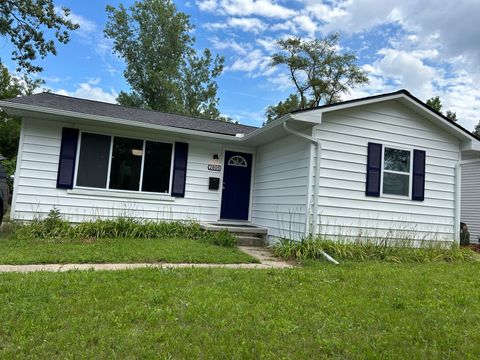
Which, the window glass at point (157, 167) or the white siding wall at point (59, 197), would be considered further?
the window glass at point (157, 167)

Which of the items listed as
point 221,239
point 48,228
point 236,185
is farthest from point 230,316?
point 236,185

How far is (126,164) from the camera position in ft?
29.1

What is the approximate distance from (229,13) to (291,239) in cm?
1452

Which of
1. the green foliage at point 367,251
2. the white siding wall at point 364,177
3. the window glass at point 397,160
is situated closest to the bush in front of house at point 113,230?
the green foliage at point 367,251

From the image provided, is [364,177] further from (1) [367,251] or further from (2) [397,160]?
(1) [367,251]

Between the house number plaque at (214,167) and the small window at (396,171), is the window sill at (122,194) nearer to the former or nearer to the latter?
the house number plaque at (214,167)

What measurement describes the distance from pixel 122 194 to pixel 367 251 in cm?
587

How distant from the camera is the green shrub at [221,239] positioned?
754cm

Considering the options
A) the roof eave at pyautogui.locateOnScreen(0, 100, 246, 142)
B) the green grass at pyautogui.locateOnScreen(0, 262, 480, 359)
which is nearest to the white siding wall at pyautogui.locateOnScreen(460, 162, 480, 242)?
the green grass at pyautogui.locateOnScreen(0, 262, 480, 359)

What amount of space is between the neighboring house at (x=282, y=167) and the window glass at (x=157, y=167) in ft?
0.09

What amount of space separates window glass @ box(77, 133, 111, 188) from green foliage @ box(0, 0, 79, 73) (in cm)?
1131

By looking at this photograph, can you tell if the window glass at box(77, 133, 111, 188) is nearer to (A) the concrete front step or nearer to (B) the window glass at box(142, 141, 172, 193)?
(B) the window glass at box(142, 141, 172, 193)

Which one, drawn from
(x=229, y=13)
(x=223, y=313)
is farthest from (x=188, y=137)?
(x=229, y=13)

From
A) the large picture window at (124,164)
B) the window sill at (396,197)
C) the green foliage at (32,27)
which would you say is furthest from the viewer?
the green foliage at (32,27)
